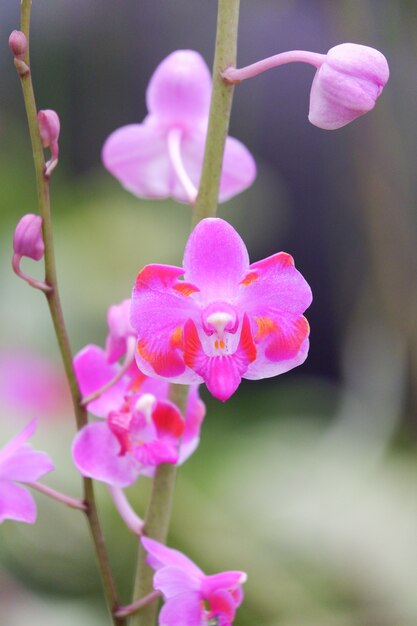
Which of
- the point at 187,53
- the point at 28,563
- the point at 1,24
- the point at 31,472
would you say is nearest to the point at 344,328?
the point at 28,563

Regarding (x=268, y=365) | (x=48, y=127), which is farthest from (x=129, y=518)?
(x=48, y=127)

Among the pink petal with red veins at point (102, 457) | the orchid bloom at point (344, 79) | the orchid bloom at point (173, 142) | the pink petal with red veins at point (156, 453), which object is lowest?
the pink petal with red veins at point (102, 457)

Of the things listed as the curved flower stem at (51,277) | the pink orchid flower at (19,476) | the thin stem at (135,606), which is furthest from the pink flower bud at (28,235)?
the thin stem at (135,606)

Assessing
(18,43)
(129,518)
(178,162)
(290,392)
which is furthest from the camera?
(290,392)

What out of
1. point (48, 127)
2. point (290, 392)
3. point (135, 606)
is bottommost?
point (290, 392)

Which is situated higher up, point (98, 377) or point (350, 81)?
point (350, 81)

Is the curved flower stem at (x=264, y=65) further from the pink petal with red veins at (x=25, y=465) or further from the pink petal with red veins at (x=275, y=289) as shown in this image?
the pink petal with red veins at (x=25, y=465)

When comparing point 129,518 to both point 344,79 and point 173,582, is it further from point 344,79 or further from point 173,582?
point 344,79

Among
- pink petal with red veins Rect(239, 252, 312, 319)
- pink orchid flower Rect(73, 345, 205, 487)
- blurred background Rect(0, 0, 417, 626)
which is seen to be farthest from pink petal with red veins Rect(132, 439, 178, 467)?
blurred background Rect(0, 0, 417, 626)
